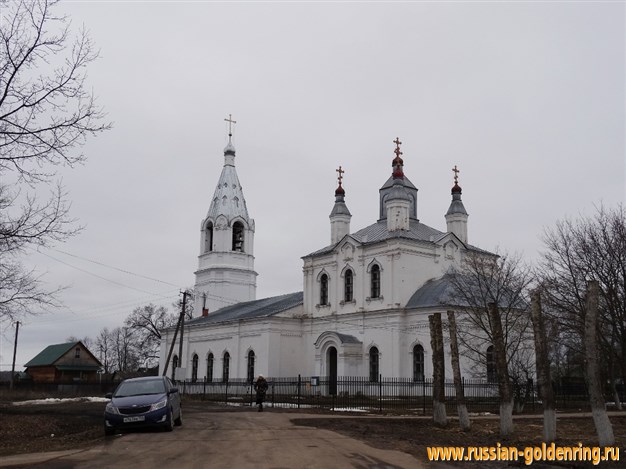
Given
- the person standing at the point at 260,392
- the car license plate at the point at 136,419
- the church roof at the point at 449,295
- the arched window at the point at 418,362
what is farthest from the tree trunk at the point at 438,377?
the arched window at the point at 418,362

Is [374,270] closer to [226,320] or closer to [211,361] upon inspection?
[226,320]

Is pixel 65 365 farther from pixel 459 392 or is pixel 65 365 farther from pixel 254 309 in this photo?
pixel 459 392

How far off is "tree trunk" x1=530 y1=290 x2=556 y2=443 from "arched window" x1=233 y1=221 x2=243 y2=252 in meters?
43.8

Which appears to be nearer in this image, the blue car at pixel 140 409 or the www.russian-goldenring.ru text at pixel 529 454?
the www.russian-goldenring.ru text at pixel 529 454

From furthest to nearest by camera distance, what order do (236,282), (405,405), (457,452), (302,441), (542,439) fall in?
(236,282) < (405,405) < (542,439) < (302,441) < (457,452)

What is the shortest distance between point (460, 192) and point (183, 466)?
39.5m

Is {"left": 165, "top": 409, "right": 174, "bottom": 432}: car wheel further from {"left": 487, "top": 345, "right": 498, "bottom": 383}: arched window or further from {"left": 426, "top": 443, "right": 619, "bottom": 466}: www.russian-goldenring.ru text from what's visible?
{"left": 487, "top": 345, "right": 498, "bottom": 383}: arched window

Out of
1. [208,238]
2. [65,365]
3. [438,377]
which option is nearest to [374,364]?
[438,377]

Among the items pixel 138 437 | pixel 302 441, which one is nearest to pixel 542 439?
pixel 302 441

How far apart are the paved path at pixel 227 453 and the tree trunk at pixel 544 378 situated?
470cm

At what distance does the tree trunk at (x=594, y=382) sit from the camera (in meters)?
14.6

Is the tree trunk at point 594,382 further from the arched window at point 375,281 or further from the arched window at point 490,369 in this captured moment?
the arched window at point 375,281

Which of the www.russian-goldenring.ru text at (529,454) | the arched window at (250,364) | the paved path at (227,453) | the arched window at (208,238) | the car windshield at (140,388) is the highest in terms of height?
the arched window at (208,238)

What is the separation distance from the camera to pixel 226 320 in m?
51.2
